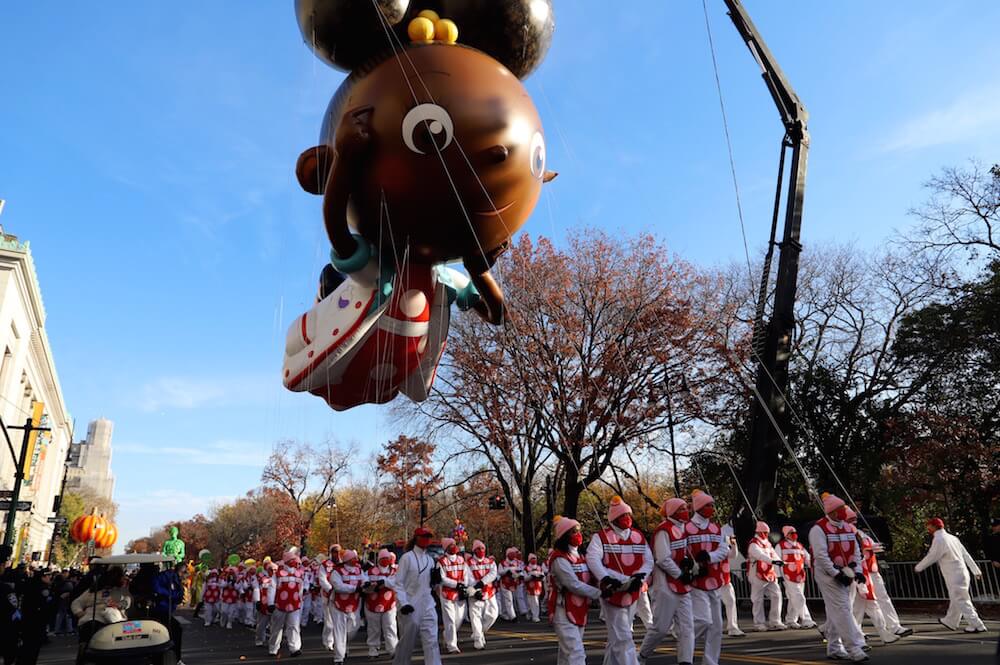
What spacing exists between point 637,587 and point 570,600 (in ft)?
2.43

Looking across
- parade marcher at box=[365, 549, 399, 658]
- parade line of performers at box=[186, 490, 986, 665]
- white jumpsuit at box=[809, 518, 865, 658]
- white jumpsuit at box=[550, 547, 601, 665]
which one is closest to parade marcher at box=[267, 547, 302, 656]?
parade line of performers at box=[186, 490, 986, 665]

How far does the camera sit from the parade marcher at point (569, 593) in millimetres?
7512

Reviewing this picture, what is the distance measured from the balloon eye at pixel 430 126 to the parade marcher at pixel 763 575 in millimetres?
10089

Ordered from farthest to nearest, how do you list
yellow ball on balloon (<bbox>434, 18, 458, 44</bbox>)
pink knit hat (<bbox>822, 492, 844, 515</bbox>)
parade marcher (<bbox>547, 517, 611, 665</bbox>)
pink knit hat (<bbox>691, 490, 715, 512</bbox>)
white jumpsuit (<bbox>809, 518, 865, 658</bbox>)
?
pink knit hat (<bbox>822, 492, 844, 515</bbox>) → pink knit hat (<bbox>691, 490, 715, 512</bbox>) → white jumpsuit (<bbox>809, 518, 865, 658</bbox>) → parade marcher (<bbox>547, 517, 611, 665</bbox>) → yellow ball on balloon (<bbox>434, 18, 458, 44</bbox>)

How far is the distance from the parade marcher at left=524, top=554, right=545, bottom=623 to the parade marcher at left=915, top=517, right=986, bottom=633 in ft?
32.6

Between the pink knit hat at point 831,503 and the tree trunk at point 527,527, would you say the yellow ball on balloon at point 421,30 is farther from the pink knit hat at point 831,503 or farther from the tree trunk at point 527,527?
the tree trunk at point 527,527

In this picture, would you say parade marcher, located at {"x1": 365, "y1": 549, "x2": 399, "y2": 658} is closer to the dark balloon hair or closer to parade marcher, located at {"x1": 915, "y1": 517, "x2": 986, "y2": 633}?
the dark balloon hair

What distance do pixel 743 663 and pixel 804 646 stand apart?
198 cm

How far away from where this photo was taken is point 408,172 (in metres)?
6.28

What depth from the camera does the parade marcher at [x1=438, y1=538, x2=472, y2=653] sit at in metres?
12.0

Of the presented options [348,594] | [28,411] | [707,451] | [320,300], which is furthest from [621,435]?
[28,411]

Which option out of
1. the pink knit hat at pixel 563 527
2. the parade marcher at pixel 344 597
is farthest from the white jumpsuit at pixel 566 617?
the parade marcher at pixel 344 597

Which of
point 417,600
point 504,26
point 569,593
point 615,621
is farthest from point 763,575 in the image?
point 504,26

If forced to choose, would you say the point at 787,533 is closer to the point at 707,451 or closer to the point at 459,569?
the point at 459,569
